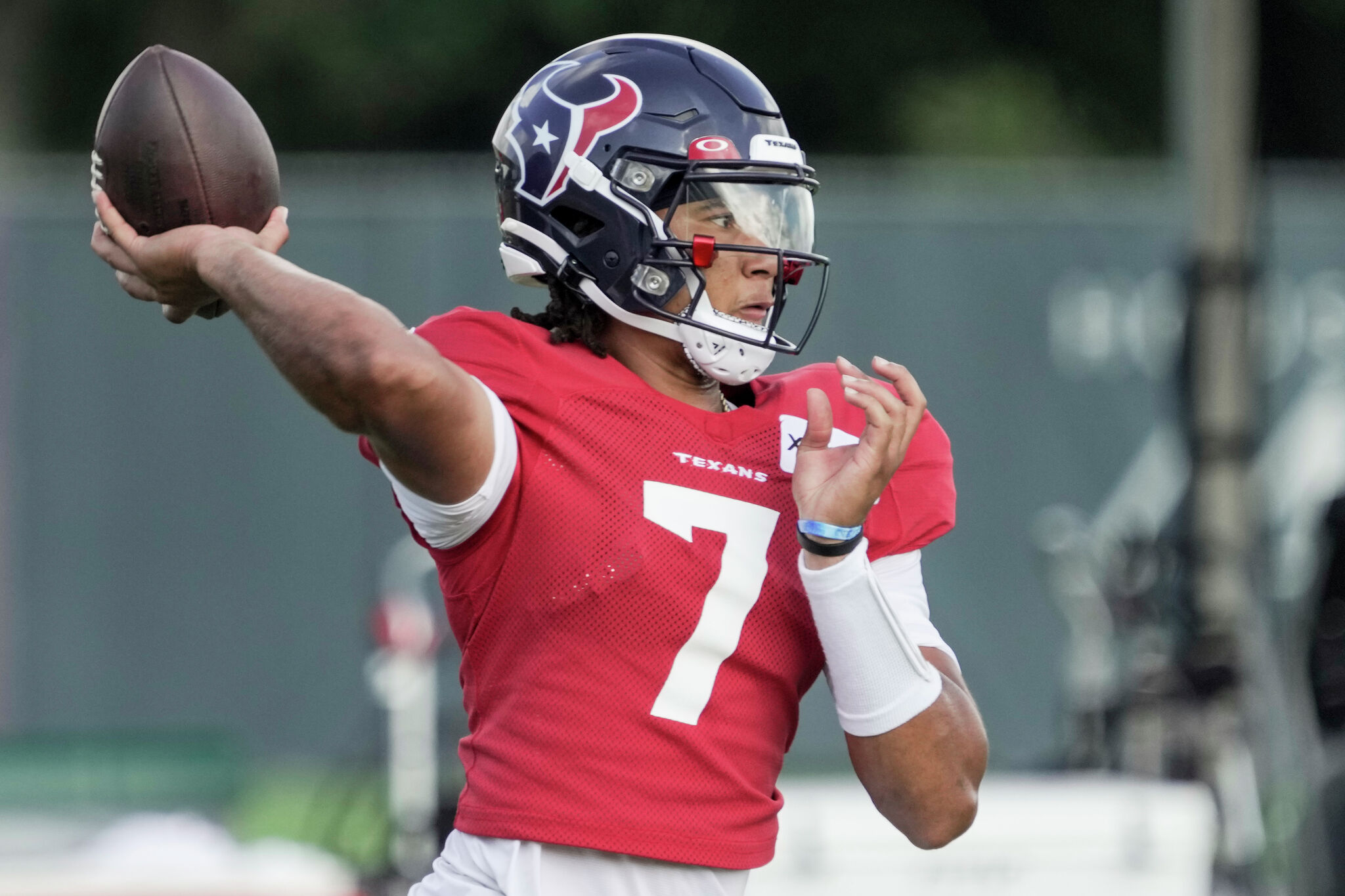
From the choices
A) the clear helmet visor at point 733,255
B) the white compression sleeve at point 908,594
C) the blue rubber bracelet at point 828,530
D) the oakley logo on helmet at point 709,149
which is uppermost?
the oakley logo on helmet at point 709,149

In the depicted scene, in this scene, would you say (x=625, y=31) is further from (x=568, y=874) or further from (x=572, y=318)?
(x=568, y=874)

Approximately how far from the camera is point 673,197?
257 centimetres

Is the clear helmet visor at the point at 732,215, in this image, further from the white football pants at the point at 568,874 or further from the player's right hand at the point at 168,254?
the white football pants at the point at 568,874

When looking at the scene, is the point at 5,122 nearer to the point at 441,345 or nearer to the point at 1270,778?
the point at 1270,778

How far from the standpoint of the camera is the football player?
2299 mm

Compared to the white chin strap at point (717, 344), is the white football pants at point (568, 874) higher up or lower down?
lower down

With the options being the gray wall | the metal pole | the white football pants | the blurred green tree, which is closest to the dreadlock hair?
the white football pants

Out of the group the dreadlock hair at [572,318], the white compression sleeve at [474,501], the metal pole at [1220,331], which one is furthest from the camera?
the metal pole at [1220,331]

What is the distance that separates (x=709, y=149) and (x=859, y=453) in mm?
497

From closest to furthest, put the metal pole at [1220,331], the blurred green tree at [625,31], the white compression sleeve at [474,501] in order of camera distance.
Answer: the white compression sleeve at [474,501], the metal pole at [1220,331], the blurred green tree at [625,31]

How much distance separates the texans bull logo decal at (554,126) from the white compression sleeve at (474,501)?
17.6 inches

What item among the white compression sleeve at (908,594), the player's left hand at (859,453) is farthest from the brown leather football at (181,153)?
the white compression sleeve at (908,594)

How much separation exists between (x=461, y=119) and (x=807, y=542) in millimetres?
15611

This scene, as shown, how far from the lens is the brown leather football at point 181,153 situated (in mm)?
2475
